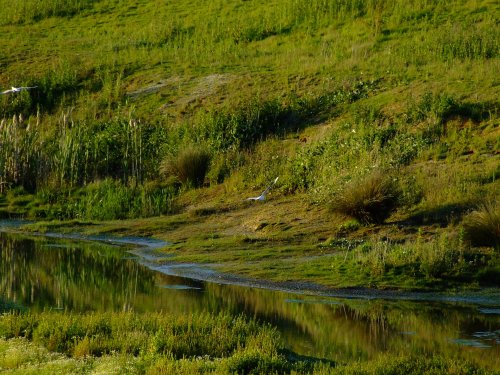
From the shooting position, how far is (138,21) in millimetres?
52562

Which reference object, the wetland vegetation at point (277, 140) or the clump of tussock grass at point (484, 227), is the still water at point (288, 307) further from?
the clump of tussock grass at point (484, 227)

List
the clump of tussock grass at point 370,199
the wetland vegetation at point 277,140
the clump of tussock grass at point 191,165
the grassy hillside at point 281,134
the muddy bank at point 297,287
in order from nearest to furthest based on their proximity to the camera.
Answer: the muddy bank at point 297,287 → the wetland vegetation at point 277,140 → the grassy hillside at point 281,134 → the clump of tussock grass at point 370,199 → the clump of tussock grass at point 191,165

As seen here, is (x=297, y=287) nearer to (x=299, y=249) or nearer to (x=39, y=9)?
(x=299, y=249)

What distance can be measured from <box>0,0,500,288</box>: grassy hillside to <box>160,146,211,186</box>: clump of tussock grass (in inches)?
2.0

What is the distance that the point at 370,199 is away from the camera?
78.5 feet

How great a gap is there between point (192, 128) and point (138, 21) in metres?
18.8

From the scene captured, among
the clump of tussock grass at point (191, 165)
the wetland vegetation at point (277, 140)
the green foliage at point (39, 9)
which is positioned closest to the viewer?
the wetland vegetation at point (277, 140)

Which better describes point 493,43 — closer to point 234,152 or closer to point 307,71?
point 307,71

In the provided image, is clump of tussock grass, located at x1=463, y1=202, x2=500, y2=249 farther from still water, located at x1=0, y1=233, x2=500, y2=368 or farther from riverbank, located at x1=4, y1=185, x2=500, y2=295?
still water, located at x1=0, y1=233, x2=500, y2=368

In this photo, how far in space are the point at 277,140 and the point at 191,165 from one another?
2910mm

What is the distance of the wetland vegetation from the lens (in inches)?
864

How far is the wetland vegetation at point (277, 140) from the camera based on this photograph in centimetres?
2194

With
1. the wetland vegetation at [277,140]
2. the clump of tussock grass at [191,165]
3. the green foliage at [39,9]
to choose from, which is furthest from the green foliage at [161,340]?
the green foliage at [39,9]

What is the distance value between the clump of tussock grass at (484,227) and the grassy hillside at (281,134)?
0.13 feet
